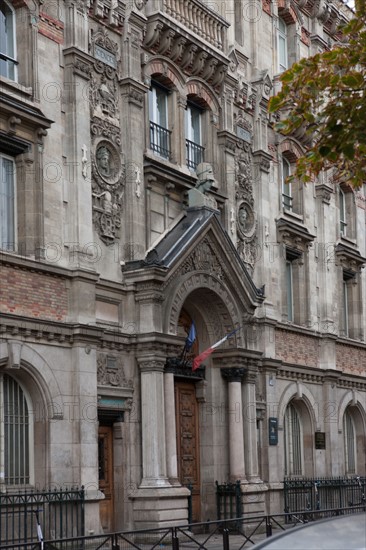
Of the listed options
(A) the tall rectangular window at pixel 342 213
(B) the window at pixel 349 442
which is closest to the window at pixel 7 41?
(A) the tall rectangular window at pixel 342 213

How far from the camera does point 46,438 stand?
64.4 feet

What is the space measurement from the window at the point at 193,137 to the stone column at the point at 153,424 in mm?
6089

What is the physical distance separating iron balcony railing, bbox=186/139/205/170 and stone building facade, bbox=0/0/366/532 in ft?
0.19

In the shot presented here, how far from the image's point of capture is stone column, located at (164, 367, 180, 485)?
2228 cm

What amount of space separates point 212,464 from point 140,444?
3.46 meters

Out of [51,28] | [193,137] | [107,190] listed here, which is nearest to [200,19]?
[193,137]

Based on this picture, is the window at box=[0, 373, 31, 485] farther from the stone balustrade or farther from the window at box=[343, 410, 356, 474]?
the window at box=[343, 410, 356, 474]

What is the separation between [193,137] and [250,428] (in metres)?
7.62

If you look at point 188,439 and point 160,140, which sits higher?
point 160,140

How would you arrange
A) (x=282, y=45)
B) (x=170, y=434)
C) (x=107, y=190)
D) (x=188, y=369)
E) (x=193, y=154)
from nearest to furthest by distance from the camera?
(x=107, y=190)
(x=170, y=434)
(x=188, y=369)
(x=193, y=154)
(x=282, y=45)

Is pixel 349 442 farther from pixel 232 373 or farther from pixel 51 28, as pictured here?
pixel 51 28

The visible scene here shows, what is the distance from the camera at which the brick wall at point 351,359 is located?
33.1m

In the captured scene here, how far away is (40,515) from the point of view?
1894 centimetres

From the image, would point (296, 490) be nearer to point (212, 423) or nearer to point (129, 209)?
point (212, 423)
